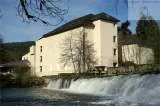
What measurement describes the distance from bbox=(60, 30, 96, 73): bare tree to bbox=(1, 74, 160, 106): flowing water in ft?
30.8

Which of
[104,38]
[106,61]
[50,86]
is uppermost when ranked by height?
[104,38]

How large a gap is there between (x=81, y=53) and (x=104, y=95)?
1802 cm

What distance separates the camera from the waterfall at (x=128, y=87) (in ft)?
47.3

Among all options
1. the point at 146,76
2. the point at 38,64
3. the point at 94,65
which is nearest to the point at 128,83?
the point at 146,76

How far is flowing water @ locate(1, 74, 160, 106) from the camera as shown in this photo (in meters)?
12.7

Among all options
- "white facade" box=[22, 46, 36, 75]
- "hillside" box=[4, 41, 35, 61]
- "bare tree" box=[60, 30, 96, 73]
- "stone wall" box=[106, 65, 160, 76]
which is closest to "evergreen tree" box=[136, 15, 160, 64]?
"stone wall" box=[106, 65, 160, 76]

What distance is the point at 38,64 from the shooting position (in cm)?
4525

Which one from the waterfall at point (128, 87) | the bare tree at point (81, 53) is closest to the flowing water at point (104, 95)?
the waterfall at point (128, 87)

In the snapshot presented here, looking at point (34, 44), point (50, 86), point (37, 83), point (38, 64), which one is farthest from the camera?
point (34, 44)

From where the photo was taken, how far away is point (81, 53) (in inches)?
1396

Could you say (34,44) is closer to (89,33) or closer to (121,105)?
(89,33)

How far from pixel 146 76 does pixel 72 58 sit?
757 inches

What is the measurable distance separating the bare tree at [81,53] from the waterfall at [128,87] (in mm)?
9524

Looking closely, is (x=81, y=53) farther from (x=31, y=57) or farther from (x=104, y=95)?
(x=104, y=95)
